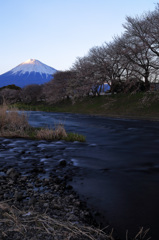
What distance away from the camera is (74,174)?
20.5 feet

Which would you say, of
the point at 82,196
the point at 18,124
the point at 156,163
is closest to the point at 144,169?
the point at 156,163

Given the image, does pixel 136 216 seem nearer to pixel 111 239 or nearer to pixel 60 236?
pixel 111 239

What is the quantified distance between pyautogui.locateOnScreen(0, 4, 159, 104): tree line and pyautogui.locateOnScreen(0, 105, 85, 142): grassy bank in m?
20.0

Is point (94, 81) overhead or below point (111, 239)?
overhead

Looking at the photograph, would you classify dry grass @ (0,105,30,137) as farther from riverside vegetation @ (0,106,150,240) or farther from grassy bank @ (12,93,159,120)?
grassy bank @ (12,93,159,120)

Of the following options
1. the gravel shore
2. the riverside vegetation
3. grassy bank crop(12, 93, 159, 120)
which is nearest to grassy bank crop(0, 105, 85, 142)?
the riverside vegetation

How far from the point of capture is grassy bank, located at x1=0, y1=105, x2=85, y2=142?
1176cm

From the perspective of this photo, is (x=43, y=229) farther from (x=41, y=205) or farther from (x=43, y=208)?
(x=41, y=205)

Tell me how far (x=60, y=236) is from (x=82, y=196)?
6.62ft

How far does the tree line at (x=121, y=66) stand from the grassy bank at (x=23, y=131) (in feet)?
65.6

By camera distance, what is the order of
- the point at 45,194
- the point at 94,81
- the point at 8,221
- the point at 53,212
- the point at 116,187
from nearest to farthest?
the point at 8,221, the point at 53,212, the point at 45,194, the point at 116,187, the point at 94,81

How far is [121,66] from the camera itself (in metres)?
36.0

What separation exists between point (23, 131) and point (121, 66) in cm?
2707

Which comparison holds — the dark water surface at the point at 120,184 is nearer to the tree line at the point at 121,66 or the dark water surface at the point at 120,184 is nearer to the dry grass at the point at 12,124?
the dry grass at the point at 12,124
